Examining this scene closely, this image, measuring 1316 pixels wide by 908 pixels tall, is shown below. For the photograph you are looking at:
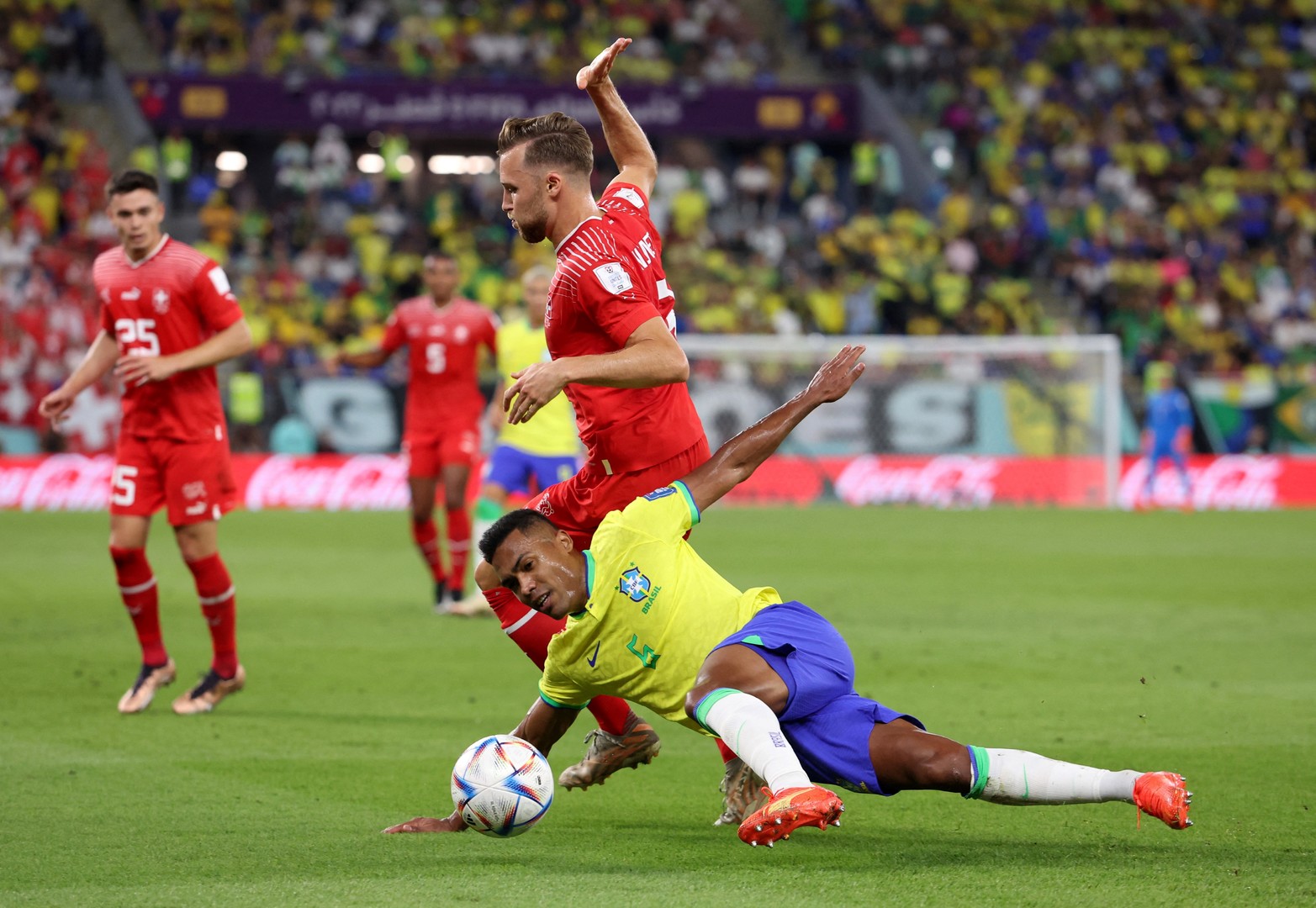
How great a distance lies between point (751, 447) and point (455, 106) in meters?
23.4

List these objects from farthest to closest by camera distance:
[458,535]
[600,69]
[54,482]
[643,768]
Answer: [54,482], [458,535], [643,768], [600,69]

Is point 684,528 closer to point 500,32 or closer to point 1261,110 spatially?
point 500,32

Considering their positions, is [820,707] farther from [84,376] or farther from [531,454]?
[531,454]

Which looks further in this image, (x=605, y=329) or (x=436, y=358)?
(x=436, y=358)

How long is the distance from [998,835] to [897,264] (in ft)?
69.3

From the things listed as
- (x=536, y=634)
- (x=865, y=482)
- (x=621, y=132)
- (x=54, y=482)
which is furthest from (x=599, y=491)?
(x=54, y=482)

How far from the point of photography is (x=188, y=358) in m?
7.08

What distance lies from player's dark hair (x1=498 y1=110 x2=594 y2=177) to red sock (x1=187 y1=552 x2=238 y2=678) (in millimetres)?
3272

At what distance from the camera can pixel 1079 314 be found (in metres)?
26.1

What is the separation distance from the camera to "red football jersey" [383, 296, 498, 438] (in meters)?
11.2

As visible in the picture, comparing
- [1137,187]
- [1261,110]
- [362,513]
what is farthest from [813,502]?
[1261,110]

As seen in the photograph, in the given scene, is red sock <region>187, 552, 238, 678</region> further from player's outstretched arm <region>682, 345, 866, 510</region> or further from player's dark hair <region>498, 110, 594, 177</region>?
player's outstretched arm <region>682, 345, 866, 510</region>

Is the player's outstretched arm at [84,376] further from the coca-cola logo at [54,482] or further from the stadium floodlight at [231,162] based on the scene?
the stadium floodlight at [231,162]

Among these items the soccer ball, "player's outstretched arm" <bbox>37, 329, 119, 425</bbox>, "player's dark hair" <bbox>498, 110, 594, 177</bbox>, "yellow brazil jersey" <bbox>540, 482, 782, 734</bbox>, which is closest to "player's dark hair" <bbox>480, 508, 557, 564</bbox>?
"yellow brazil jersey" <bbox>540, 482, 782, 734</bbox>
